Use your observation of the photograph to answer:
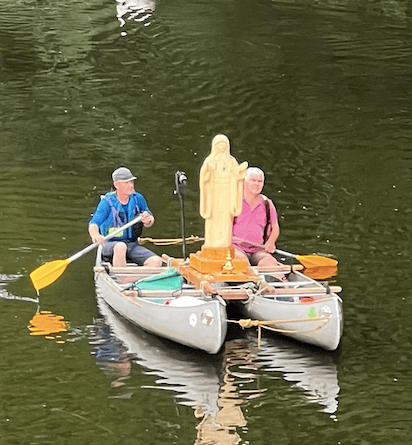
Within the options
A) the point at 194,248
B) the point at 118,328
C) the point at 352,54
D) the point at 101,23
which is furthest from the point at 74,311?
the point at 101,23

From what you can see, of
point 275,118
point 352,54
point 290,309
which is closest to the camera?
point 290,309

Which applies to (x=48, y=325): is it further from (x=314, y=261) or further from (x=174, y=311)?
(x=314, y=261)

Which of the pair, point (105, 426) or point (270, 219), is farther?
point (270, 219)

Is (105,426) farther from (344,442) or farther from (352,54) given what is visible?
(352,54)

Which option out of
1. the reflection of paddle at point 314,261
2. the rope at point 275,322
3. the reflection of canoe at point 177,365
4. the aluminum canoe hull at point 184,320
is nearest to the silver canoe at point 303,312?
the rope at point 275,322

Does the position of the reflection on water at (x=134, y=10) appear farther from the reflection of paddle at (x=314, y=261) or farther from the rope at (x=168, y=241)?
the reflection of paddle at (x=314, y=261)

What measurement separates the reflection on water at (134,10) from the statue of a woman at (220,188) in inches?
1031

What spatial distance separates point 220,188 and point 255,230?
Answer: 1.69m

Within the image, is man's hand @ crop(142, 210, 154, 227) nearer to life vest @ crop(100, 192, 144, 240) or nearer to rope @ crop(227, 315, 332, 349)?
life vest @ crop(100, 192, 144, 240)

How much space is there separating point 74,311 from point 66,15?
25962 millimetres

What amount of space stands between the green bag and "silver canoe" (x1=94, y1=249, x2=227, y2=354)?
11 centimetres

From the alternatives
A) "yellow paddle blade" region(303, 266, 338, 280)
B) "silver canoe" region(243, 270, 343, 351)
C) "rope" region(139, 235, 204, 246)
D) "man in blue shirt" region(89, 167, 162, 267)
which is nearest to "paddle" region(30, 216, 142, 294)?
"man in blue shirt" region(89, 167, 162, 267)

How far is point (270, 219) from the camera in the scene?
15.5 meters

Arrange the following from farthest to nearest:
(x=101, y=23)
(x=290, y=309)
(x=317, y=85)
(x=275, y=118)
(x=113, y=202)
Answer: (x=101, y=23), (x=317, y=85), (x=275, y=118), (x=113, y=202), (x=290, y=309)
